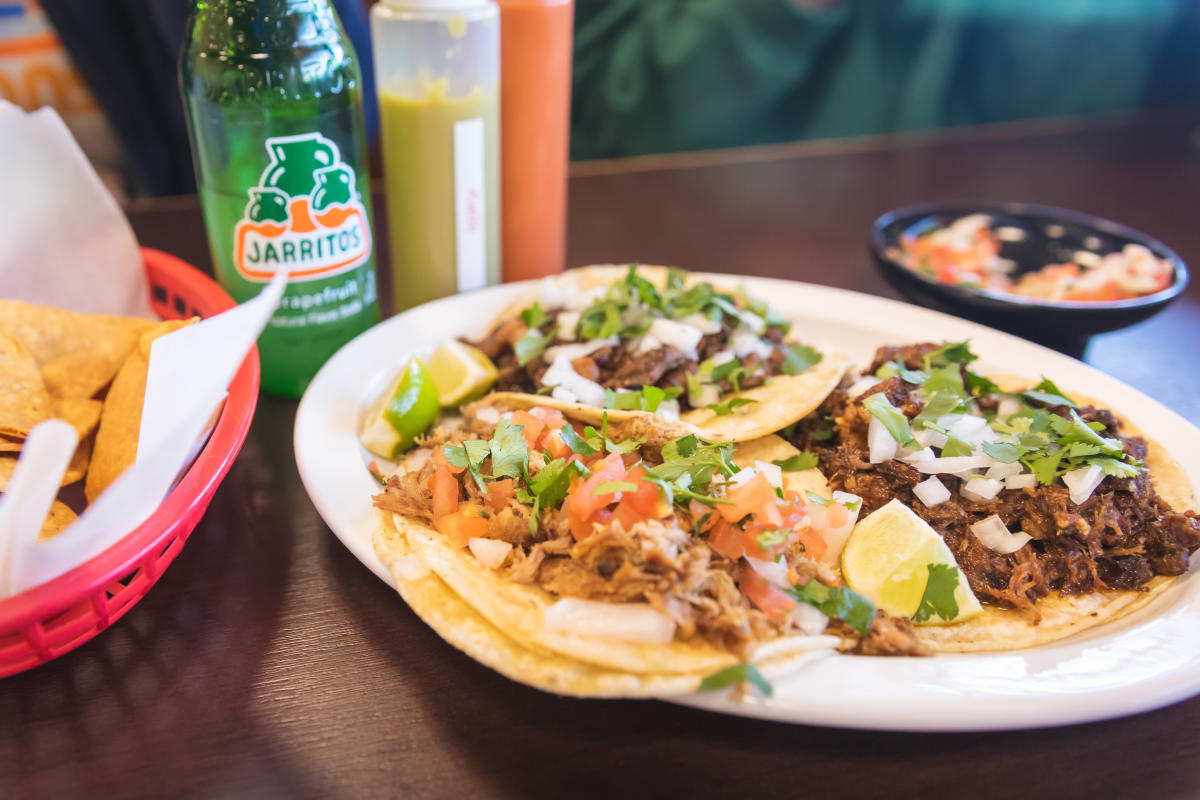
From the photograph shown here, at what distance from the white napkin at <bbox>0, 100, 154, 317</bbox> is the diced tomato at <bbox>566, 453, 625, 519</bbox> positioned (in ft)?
4.70

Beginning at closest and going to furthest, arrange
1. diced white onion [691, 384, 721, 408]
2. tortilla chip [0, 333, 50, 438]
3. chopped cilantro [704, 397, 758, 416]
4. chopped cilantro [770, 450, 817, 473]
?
tortilla chip [0, 333, 50, 438], chopped cilantro [770, 450, 817, 473], chopped cilantro [704, 397, 758, 416], diced white onion [691, 384, 721, 408]

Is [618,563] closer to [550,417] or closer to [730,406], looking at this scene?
[550,417]

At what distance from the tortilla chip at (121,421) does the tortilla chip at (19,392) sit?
A: 11cm

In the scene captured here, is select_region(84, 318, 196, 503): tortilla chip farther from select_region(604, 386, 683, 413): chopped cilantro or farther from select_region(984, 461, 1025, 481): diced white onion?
select_region(984, 461, 1025, 481): diced white onion

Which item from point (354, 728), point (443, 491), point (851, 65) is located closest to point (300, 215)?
point (443, 491)

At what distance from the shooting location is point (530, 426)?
161cm

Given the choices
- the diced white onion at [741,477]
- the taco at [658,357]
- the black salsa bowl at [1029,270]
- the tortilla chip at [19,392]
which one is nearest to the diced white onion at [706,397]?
the taco at [658,357]

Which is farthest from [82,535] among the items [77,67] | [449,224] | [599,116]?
[599,116]

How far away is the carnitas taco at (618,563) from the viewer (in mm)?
1156

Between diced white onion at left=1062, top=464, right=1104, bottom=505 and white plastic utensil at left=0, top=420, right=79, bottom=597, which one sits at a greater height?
white plastic utensil at left=0, top=420, right=79, bottom=597

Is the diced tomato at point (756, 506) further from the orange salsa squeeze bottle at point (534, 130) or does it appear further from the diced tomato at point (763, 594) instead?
the orange salsa squeeze bottle at point (534, 130)

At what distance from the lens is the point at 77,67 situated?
354 centimetres

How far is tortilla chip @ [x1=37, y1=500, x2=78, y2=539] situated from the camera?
4.46ft

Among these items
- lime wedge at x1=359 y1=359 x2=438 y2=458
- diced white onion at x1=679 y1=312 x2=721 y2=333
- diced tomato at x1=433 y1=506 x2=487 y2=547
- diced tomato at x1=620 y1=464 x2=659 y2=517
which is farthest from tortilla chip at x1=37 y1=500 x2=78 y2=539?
diced white onion at x1=679 y1=312 x2=721 y2=333
